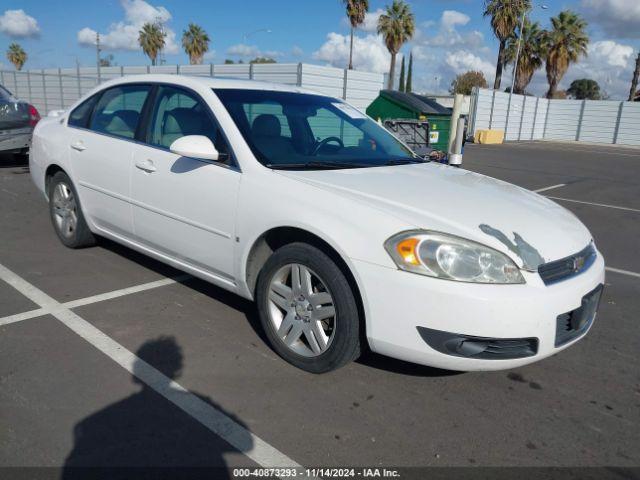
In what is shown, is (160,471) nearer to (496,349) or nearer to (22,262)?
(496,349)

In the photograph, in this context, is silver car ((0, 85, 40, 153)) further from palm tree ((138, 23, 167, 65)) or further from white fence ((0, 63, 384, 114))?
palm tree ((138, 23, 167, 65))

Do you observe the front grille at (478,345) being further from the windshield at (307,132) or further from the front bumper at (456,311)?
the windshield at (307,132)

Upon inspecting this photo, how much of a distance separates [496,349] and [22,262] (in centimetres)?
402

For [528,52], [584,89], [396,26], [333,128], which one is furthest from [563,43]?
[584,89]

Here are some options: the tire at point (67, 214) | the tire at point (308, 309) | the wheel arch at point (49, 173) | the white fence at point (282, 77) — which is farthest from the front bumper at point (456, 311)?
the white fence at point (282, 77)

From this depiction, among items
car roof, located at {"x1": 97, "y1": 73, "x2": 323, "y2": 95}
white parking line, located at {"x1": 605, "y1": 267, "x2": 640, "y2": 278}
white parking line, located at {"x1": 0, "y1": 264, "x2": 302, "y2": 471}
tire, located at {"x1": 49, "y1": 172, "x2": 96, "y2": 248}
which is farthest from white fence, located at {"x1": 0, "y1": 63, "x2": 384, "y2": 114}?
white parking line, located at {"x1": 0, "y1": 264, "x2": 302, "y2": 471}

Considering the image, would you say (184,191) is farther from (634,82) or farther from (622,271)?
(634,82)

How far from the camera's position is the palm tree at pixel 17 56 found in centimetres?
6600

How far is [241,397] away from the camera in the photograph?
271 centimetres

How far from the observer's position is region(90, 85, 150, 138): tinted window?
161 inches

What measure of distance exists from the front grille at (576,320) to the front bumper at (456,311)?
0.12 feet

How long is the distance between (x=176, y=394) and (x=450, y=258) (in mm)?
1535

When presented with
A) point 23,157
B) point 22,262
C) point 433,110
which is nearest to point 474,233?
point 22,262

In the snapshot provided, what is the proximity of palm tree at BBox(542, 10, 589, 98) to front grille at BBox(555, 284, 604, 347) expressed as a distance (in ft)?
135
